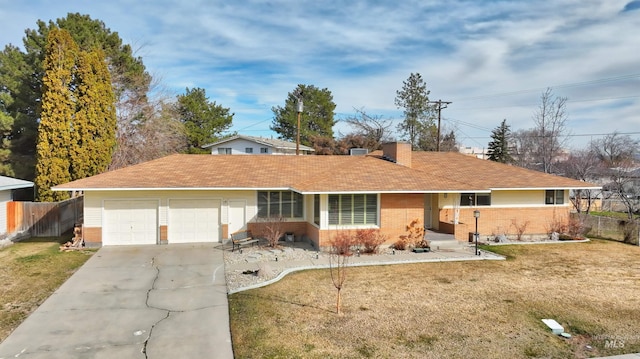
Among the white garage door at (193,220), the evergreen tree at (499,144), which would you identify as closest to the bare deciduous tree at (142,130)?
the white garage door at (193,220)

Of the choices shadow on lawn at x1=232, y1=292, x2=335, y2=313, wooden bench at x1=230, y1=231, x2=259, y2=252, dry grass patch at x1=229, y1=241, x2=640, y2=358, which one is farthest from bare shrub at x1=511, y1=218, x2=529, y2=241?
shadow on lawn at x1=232, y1=292, x2=335, y2=313

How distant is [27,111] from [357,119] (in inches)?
1350

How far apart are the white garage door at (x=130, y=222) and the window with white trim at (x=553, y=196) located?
761 inches

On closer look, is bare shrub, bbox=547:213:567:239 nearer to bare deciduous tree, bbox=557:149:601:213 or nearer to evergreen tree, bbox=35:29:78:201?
bare deciduous tree, bbox=557:149:601:213

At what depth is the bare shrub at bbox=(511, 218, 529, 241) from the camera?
63.2 ft

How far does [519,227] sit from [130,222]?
18.7 meters

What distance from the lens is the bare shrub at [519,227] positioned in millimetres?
19250

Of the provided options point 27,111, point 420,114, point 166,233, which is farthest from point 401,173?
point 420,114

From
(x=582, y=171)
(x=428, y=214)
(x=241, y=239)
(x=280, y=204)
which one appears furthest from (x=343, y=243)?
(x=582, y=171)

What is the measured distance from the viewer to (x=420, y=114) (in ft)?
151

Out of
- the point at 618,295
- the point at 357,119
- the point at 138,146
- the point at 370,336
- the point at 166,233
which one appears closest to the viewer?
the point at 370,336

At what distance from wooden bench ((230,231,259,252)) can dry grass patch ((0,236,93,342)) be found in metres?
5.55

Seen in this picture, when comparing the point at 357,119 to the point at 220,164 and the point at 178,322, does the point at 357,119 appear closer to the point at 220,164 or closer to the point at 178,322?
the point at 220,164

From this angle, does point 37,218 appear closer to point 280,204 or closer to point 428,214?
A: point 280,204
